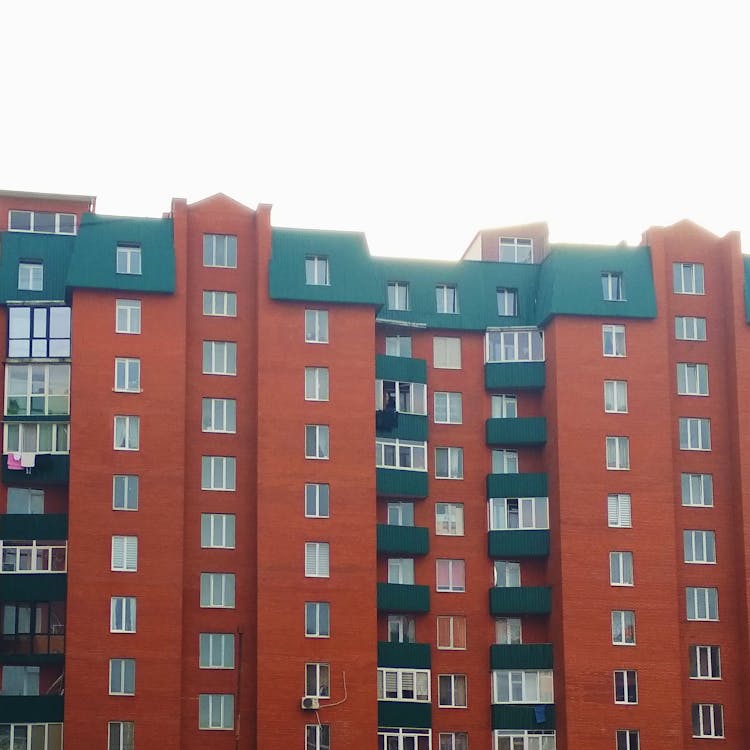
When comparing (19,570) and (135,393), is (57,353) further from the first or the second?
(19,570)

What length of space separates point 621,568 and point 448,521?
7.61 metres

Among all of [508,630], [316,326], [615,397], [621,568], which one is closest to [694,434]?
[615,397]

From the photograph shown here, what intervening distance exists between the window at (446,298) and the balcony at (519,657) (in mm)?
15099

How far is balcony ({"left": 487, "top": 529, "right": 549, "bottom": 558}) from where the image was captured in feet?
244

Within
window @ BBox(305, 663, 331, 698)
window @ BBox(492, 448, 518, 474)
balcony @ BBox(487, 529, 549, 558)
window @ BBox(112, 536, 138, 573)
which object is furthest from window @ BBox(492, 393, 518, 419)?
window @ BBox(112, 536, 138, 573)

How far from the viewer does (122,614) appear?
227ft

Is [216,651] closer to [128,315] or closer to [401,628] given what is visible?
[401,628]

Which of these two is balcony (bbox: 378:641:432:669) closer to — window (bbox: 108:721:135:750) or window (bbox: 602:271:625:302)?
window (bbox: 108:721:135:750)

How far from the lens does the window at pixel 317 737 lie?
69.4 meters

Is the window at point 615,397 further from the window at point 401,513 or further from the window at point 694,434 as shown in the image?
the window at point 401,513

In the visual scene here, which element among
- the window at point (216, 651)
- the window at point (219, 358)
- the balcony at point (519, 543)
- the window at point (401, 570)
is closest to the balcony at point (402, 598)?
the window at point (401, 570)

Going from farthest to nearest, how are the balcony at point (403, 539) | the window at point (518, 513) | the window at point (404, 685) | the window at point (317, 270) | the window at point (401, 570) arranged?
1. the window at point (518, 513)
2. the window at point (317, 270)
3. the window at point (401, 570)
4. the balcony at point (403, 539)
5. the window at point (404, 685)

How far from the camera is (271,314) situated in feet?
241

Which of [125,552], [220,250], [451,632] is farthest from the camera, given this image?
[220,250]
